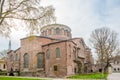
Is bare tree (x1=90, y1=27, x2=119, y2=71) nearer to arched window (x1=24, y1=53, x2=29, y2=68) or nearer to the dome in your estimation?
the dome

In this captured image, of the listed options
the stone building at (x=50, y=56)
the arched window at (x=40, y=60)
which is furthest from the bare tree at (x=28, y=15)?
the arched window at (x=40, y=60)

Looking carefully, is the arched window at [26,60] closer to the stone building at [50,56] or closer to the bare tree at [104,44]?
the stone building at [50,56]

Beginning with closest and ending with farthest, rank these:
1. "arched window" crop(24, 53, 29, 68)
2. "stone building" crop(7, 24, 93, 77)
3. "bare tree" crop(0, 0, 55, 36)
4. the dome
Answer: "bare tree" crop(0, 0, 55, 36), "stone building" crop(7, 24, 93, 77), "arched window" crop(24, 53, 29, 68), the dome

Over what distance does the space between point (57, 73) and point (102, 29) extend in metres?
21.1

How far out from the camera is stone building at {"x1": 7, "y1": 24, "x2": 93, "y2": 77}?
38500 millimetres

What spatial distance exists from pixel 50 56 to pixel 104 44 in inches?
671

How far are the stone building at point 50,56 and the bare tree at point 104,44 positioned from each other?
420 centimetres

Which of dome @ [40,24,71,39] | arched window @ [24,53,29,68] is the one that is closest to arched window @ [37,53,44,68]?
arched window @ [24,53,29,68]

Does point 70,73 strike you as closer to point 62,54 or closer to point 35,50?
point 62,54

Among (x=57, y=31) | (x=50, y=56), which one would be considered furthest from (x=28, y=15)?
(x=57, y=31)

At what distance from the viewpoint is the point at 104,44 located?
4975 centimetres

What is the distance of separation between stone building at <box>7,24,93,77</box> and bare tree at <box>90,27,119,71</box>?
4200 mm

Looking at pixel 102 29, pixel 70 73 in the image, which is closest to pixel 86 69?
pixel 102 29

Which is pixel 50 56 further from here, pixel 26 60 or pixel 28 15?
pixel 28 15
